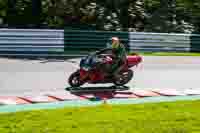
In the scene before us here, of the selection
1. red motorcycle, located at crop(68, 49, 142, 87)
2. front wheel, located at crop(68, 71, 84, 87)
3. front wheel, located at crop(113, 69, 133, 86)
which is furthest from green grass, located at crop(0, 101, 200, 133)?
front wheel, located at crop(113, 69, 133, 86)

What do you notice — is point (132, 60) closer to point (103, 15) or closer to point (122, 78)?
point (122, 78)

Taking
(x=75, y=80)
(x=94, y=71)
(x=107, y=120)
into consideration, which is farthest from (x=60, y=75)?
(x=107, y=120)

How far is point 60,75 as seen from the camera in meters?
17.9

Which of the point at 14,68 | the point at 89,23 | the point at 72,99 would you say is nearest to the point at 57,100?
the point at 72,99

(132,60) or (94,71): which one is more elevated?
(132,60)

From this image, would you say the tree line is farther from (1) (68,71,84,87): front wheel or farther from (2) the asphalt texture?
(1) (68,71,84,87): front wheel

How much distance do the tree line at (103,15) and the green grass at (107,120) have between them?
65.0ft

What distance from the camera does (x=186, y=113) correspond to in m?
11.9

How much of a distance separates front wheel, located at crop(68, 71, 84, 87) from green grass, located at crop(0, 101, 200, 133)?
310 centimetres

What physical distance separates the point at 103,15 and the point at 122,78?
54.1 feet

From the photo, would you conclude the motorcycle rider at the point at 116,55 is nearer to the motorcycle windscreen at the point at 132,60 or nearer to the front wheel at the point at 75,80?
the motorcycle windscreen at the point at 132,60

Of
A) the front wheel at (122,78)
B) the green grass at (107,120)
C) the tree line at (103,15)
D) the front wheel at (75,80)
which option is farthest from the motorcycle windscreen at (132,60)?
the tree line at (103,15)

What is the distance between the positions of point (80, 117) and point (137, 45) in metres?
16.4

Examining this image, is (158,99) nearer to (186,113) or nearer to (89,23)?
(186,113)
